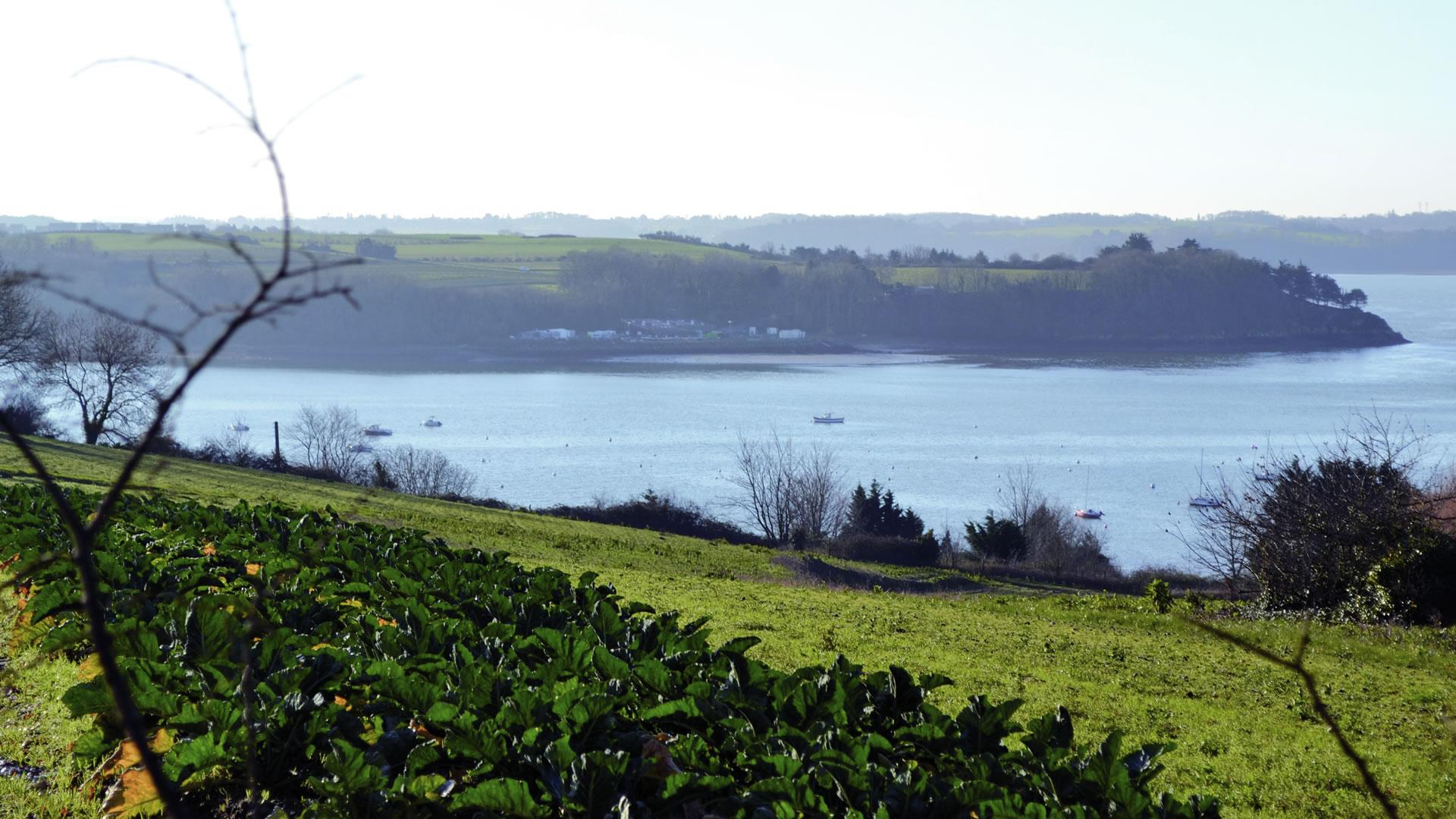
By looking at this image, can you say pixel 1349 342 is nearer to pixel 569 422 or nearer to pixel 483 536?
pixel 569 422

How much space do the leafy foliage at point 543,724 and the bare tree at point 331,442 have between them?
47.6 metres

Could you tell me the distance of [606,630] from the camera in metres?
5.98

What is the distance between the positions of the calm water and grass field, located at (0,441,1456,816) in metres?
29.6

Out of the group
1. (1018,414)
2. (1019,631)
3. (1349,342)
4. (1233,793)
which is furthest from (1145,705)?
(1349,342)

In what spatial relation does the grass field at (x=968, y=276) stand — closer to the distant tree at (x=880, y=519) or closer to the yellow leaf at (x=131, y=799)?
the distant tree at (x=880, y=519)

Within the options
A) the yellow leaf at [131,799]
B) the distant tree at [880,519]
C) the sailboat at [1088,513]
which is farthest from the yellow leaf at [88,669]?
the sailboat at [1088,513]

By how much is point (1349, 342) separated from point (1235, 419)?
→ 227ft

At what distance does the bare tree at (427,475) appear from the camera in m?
48.8

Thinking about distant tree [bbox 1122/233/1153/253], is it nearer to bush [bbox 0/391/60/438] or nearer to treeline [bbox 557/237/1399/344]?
treeline [bbox 557/237/1399/344]

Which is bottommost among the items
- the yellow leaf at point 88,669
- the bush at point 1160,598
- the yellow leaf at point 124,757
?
the bush at point 1160,598

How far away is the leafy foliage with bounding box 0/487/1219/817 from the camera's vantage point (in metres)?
3.61

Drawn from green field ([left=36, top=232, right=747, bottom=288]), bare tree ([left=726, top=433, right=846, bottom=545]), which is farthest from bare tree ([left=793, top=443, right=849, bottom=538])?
green field ([left=36, top=232, right=747, bottom=288])

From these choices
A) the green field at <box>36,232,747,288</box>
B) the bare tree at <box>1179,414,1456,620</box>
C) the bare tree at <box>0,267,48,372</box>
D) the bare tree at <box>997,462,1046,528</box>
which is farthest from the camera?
the green field at <box>36,232,747,288</box>

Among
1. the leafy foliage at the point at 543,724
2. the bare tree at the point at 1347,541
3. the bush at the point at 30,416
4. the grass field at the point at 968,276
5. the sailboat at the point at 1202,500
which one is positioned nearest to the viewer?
the leafy foliage at the point at 543,724
